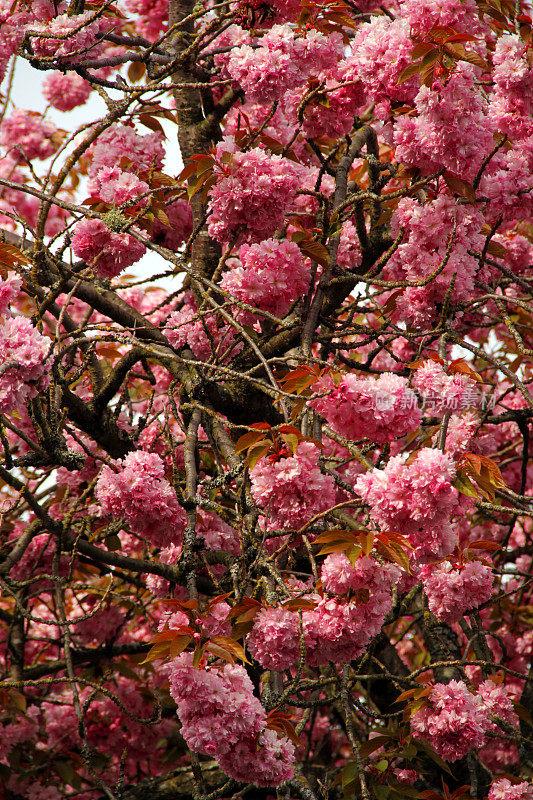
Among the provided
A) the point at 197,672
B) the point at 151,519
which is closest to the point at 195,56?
the point at 151,519

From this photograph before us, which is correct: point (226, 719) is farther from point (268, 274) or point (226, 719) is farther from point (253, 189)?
point (253, 189)

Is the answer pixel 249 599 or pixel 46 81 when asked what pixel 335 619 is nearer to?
pixel 249 599

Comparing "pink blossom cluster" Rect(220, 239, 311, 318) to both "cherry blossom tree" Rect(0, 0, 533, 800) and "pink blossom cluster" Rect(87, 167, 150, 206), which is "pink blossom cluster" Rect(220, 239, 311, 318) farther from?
"pink blossom cluster" Rect(87, 167, 150, 206)

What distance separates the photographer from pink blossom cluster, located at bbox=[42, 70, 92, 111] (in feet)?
15.0

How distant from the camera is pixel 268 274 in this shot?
2.38 m

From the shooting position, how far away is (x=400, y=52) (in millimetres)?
2342

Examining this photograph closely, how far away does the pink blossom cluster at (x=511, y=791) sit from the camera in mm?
2645

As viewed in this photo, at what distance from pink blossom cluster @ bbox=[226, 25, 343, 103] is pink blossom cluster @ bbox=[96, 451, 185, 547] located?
126cm

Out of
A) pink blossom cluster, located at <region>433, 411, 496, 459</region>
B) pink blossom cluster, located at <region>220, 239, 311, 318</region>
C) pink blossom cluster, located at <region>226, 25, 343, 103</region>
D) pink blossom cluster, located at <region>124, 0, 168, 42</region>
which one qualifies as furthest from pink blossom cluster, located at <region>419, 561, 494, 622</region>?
pink blossom cluster, located at <region>124, 0, 168, 42</region>

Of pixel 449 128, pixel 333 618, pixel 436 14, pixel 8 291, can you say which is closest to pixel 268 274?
pixel 449 128

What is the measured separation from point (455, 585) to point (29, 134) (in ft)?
14.1

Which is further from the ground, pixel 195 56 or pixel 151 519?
pixel 195 56

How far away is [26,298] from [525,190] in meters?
3.03

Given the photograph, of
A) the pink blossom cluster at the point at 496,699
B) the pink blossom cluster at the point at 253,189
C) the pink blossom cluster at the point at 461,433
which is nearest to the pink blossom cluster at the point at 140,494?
the pink blossom cluster at the point at 253,189
